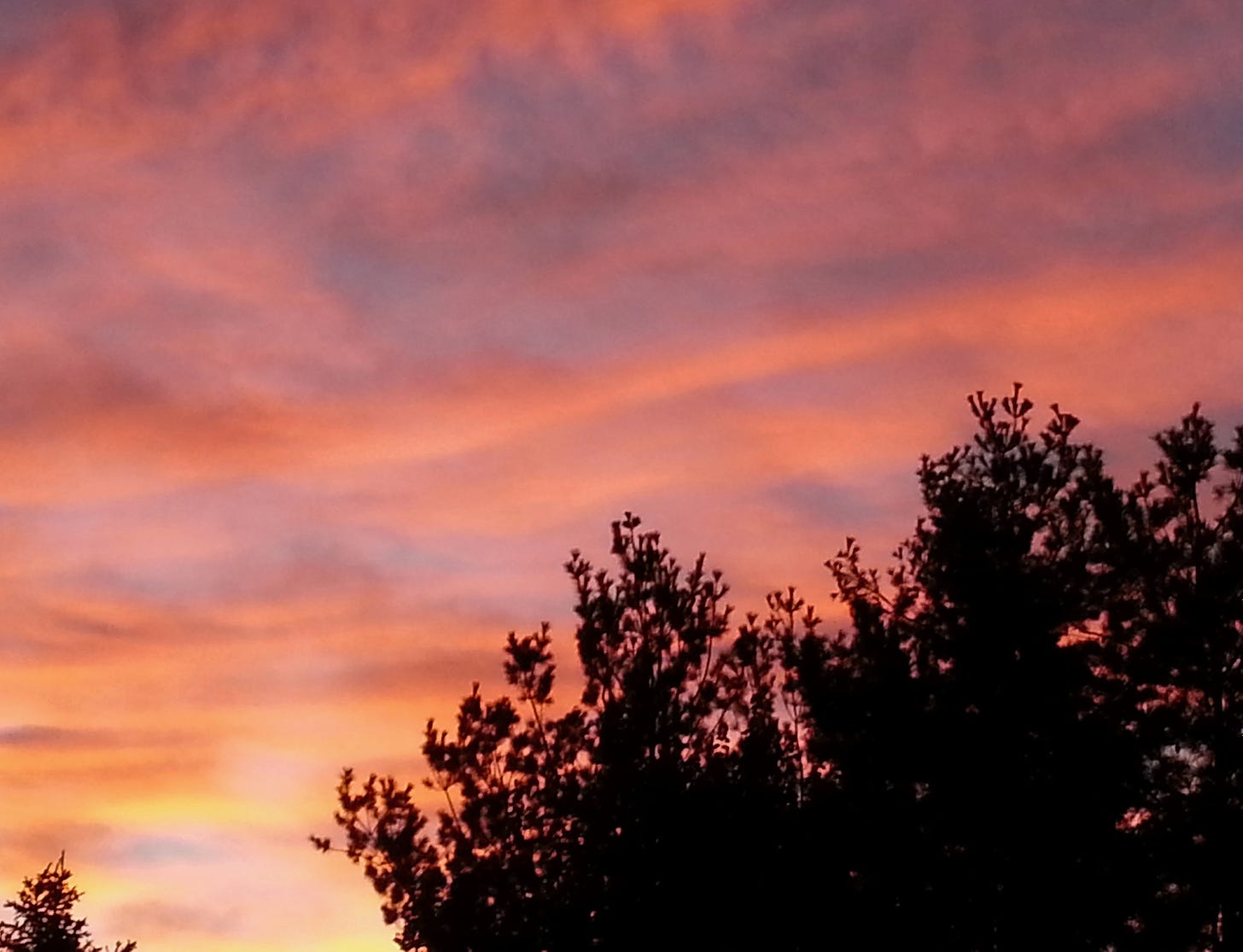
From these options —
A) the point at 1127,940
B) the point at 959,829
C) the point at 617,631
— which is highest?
the point at 617,631

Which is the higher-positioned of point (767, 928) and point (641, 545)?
point (641, 545)

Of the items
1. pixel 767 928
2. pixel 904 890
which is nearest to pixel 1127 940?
pixel 904 890

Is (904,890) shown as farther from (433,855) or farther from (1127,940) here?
(433,855)

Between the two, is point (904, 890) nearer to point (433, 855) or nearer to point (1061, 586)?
point (1061, 586)

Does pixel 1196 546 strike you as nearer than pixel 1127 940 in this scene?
No

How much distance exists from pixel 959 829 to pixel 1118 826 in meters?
2.98

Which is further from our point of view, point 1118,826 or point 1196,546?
point 1196,546

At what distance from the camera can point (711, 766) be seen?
29.8m

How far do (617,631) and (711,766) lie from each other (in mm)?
2986

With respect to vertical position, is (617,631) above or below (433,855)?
above

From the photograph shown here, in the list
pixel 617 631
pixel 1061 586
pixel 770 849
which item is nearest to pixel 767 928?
pixel 770 849

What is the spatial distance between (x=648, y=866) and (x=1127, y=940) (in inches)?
326

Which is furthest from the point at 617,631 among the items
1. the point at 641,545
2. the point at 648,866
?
the point at 648,866

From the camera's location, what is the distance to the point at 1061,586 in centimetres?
2992
